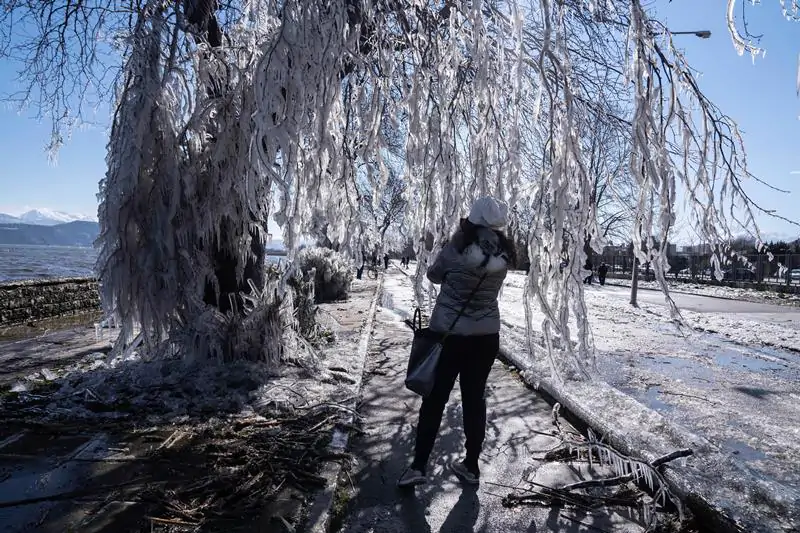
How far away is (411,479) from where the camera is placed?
3307mm

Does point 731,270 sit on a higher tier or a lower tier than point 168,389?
higher

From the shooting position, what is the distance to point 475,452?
3420mm

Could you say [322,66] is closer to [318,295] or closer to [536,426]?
[536,426]

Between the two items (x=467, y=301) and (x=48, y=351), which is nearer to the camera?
(x=467, y=301)

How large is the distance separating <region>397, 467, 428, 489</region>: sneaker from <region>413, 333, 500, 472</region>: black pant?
4cm

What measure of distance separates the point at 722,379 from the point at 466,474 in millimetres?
5294

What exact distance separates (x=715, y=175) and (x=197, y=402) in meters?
4.68

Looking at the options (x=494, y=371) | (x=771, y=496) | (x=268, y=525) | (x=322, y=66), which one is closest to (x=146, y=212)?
(x=322, y=66)

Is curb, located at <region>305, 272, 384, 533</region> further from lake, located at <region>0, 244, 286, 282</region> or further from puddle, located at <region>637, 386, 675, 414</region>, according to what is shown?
puddle, located at <region>637, 386, 675, 414</region>

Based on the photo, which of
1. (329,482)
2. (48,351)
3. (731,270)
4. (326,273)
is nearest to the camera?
(329,482)

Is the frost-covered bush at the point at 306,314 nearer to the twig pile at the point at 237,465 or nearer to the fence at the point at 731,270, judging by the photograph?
the twig pile at the point at 237,465

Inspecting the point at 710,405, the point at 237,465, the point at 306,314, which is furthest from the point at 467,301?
the point at 306,314

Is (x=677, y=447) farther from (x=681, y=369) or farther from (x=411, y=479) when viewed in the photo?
(x=681, y=369)

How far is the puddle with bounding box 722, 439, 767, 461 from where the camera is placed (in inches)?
161
